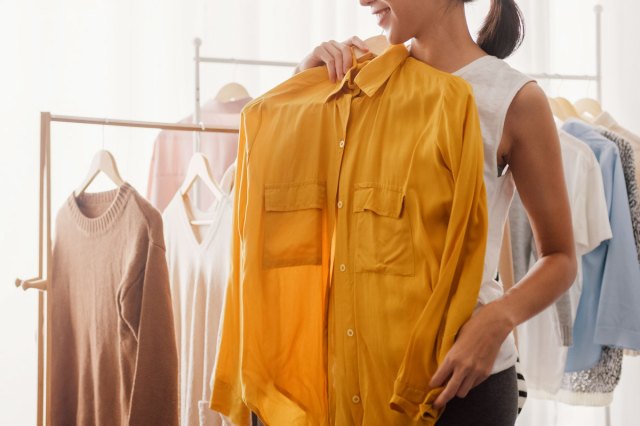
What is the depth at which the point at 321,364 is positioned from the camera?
1.18 m

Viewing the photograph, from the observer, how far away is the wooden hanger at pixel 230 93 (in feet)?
8.42

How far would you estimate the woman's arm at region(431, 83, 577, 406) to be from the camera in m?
1.05

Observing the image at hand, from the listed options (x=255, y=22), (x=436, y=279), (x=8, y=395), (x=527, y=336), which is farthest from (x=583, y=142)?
(x=8, y=395)

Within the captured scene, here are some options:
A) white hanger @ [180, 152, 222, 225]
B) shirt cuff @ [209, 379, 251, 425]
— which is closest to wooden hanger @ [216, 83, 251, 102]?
white hanger @ [180, 152, 222, 225]

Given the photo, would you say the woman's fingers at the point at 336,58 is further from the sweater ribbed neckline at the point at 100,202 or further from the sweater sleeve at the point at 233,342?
the sweater ribbed neckline at the point at 100,202

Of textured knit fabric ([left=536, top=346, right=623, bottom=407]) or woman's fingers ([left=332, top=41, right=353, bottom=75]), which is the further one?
textured knit fabric ([left=536, top=346, right=623, bottom=407])

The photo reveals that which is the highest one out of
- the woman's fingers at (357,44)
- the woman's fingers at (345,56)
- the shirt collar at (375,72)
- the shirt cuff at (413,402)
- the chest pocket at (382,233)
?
the woman's fingers at (357,44)

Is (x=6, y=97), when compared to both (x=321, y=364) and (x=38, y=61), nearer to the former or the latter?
(x=38, y=61)

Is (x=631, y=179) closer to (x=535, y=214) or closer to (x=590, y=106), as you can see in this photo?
(x=590, y=106)

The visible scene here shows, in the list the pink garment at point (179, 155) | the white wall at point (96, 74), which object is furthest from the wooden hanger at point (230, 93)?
the white wall at point (96, 74)

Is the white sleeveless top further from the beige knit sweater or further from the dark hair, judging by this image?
the beige knit sweater

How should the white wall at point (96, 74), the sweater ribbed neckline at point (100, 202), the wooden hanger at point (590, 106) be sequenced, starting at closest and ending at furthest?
the sweater ribbed neckline at point (100, 202) → the white wall at point (96, 74) → the wooden hanger at point (590, 106)

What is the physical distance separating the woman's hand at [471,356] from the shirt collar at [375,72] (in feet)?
1.28

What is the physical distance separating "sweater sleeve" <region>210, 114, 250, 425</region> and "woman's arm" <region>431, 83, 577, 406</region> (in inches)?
14.0
